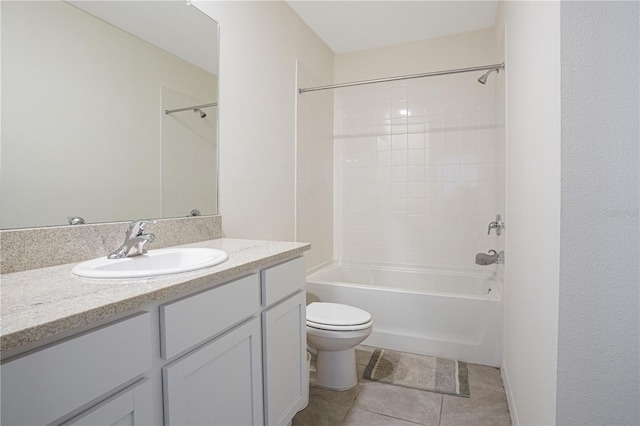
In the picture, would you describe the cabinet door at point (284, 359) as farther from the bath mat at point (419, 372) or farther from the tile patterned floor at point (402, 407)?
the bath mat at point (419, 372)

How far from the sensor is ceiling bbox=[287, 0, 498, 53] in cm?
244

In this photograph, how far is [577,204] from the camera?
0.82 metres

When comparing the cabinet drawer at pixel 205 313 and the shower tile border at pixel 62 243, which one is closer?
the cabinet drawer at pixel 205 313

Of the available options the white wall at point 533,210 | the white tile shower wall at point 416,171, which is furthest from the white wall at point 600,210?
the white tile shower wall at point 416,171

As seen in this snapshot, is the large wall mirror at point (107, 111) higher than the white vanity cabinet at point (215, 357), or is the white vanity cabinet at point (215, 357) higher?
the large wall mirror at point (107, 111)

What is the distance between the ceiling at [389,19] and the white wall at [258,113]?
185 millimetres

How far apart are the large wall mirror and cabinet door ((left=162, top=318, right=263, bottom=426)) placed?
653 mm

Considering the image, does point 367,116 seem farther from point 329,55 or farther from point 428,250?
point 428,250

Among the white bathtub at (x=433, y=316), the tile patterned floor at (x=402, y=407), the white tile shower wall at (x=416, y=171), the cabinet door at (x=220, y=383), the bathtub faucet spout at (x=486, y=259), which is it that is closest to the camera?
the cabinet door at (x=220, y=383)

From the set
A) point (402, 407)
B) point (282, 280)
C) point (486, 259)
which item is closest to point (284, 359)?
point (282, 280)

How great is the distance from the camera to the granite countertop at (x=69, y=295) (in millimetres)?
600

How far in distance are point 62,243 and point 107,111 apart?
507mm

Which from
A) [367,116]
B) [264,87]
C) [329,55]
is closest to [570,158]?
[264,87]

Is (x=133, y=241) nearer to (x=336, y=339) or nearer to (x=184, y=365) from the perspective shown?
(x=184, y=365)
